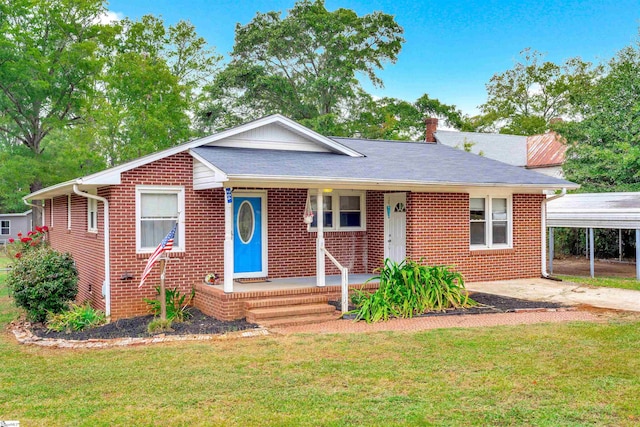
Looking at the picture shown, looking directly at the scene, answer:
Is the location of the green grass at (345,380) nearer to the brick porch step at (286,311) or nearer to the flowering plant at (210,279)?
the brick porch step at (286,311)

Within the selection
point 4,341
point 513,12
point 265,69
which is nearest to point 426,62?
point 513,12

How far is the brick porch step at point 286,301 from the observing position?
10.7 metres

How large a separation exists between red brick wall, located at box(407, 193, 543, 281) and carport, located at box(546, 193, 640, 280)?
2405 mm

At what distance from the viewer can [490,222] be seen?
14641 mm

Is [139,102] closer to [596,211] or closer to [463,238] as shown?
[463,238]

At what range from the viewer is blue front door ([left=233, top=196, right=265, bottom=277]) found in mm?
12859

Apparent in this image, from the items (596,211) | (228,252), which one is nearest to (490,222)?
(596,211)

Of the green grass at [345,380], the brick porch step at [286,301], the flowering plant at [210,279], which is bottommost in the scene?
the green grass at [345,380]

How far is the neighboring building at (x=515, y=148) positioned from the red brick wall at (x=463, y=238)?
55.7ft

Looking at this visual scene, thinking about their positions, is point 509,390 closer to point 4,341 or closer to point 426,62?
point 4,341

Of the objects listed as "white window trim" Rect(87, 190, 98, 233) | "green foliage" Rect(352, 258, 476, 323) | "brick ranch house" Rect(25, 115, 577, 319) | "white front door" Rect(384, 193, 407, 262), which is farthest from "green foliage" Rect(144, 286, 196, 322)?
"white front door" Rect(384, 193, 407, 262)

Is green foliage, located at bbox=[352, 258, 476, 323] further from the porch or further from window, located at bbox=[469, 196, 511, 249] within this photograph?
window, located at bbox=[469, 196, 511, 249]

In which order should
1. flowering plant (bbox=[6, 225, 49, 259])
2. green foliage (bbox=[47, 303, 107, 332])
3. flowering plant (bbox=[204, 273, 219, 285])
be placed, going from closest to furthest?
green foliage (bbox=[47, 303, 107, 332]) < flowering plant (bbox=[204, 273, 219, 285]) < flowering plant (bbox=[6, 225, 49, 259])

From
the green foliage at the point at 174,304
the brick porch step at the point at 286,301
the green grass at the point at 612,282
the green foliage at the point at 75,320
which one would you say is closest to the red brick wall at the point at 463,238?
the green grass at the point at 612,282
